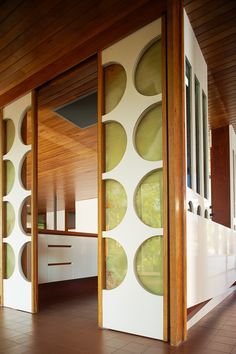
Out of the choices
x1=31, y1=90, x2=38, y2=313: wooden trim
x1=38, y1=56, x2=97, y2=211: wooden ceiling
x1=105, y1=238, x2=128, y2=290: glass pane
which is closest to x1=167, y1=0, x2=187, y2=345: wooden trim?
x1=105, y1=238, x2=128, y2=290: glass pane

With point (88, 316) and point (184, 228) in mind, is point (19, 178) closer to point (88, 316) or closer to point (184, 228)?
point (88, 316)

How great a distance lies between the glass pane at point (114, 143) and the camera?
9.78 ft

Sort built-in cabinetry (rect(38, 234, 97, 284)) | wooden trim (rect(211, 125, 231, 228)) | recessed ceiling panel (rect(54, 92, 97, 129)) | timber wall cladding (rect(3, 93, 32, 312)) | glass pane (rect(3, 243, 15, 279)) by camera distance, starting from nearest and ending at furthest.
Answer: timber wall cladding (rect(3, 93, 32, 312)), glass pane (rect(3, 243, 15, 279)), built-in cabinetry (rect(38, 234, 97, 284)), recessed ceiling panel (rect(54, 92, 97, 129)), wooden trim (rect(211, 125, 231, 228))

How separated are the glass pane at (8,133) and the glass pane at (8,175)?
176 millimetres

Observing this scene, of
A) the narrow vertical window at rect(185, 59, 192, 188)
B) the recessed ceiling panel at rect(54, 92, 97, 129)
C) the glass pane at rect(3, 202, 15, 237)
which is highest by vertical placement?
the recessed ceiling panel at rect(54, 92, 97, 129)

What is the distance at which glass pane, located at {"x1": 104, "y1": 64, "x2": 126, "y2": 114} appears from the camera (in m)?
Result: 3.04

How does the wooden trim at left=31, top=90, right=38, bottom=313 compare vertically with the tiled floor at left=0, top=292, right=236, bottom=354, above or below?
above

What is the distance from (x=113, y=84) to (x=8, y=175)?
6.62ft

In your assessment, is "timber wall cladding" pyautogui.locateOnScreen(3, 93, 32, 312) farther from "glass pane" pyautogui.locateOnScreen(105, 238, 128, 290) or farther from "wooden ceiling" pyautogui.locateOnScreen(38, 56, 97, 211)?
"glass pane" pyautogui.locateOnScreen(105, 238, 128, 290)

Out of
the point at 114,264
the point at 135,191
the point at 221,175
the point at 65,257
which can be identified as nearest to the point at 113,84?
the point at 135,191

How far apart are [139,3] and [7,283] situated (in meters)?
3.43

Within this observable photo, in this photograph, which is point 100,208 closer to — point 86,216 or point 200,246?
point 200,246

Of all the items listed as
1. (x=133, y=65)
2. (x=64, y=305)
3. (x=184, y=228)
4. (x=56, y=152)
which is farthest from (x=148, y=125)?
(x=56, y=152)

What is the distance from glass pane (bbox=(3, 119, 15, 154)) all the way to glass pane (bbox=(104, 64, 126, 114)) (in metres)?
1.69
